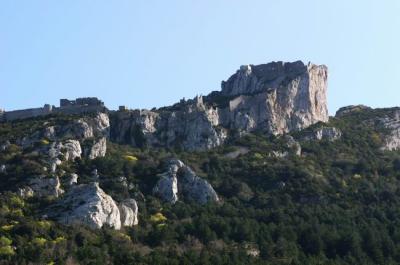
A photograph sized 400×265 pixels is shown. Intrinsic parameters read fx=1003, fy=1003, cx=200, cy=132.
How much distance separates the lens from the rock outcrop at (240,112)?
408ft

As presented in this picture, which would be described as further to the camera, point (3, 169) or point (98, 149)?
point (98, 149)

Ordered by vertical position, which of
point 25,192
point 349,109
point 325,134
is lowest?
point 25,192

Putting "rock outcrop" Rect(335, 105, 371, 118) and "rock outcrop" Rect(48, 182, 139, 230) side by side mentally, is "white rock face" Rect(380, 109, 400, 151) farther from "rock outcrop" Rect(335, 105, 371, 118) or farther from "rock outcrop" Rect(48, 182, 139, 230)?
"rock outcrop" Rect(48, 182, 139, 230)

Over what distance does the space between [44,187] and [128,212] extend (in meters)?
9.57

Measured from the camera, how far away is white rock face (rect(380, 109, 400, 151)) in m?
136

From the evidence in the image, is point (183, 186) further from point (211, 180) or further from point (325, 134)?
point (325, 134)

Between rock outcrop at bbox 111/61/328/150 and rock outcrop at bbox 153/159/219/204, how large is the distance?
1630 cm

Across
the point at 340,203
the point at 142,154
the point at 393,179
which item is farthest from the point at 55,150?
the point at 393,179

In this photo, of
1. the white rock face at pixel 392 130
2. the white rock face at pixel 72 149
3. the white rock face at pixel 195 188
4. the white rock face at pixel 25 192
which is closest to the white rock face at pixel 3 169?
the white rock face at pixel 25 192

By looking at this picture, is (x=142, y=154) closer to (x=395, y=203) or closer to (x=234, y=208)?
(x=234, y=208)

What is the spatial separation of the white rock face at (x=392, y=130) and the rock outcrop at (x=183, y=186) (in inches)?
1435

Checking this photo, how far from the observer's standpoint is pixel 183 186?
106500 millimetres

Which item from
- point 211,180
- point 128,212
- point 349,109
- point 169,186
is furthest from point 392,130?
point 128,212

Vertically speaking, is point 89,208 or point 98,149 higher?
point 98,149
